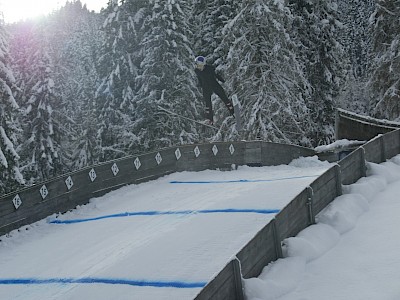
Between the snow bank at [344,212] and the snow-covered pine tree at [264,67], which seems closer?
the snow bank at [344,212]

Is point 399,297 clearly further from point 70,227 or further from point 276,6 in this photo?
point 276,6

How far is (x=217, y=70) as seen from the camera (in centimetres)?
2459

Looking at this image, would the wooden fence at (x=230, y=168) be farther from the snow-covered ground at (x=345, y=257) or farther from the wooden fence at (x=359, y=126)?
the snow-covered ground at (x=345, y=257)

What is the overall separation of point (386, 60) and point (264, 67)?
879cm

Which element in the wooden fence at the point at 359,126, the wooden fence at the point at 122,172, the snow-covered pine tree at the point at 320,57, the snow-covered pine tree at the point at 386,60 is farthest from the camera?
the snow-covered pine tree at the point at 386,60

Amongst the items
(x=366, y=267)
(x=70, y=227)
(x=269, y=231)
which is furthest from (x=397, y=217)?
(x=70, y=227)

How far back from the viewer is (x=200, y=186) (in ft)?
38.7

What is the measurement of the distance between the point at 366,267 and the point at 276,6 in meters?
16.3

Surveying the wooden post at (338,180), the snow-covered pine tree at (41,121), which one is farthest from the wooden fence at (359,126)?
the snow-covered pine tree at (41,121)

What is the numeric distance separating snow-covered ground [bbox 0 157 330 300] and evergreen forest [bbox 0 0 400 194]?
9482 millimetres

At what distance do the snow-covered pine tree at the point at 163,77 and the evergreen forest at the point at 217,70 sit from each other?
56 millimetres

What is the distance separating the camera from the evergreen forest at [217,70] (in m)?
20.6

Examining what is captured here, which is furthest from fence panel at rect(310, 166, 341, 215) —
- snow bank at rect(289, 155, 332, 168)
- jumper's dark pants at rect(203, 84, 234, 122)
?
snow bank at rect(289, 155, 332, 168)

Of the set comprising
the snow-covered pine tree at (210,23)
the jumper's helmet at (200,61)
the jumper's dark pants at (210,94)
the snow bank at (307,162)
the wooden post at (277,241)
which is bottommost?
the snow bank at (307,162)
